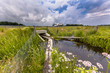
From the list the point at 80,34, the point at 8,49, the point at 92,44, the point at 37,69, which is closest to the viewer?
the point at 37,69

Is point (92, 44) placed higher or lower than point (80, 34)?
lower

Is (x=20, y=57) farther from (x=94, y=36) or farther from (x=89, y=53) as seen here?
(x=94, y=36)

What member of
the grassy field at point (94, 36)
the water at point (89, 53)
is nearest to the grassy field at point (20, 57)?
the water at point (89, 53)

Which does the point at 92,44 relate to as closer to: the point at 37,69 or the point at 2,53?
the point at 37,69

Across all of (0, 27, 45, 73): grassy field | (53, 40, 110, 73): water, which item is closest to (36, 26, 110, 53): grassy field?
(53, 40, 110, 73): water

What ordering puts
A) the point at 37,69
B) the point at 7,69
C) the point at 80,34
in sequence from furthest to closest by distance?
the point at 80,34, the point at 37,69, the point at 7,69

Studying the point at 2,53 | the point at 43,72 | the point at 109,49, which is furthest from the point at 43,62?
the point at 109,49

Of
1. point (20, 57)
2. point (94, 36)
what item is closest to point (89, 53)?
point (94, 36)

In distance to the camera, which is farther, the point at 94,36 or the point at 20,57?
the point at 94,36

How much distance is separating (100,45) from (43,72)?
5.79 metres

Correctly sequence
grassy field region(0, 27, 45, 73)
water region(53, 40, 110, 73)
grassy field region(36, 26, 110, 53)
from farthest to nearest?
1. grassy field region(36, 26, 110, 53)
2. water region(53, 40, 110, 73)
3. grassy field region(0, 27, 45, 73)


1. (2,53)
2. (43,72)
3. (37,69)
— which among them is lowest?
(43,72)

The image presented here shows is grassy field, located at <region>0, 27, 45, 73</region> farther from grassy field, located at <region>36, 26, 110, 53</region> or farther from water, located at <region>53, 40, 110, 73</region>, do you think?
grassy field, located at <region>36, 26, 110, 53</region>

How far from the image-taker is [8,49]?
2.44 meters
